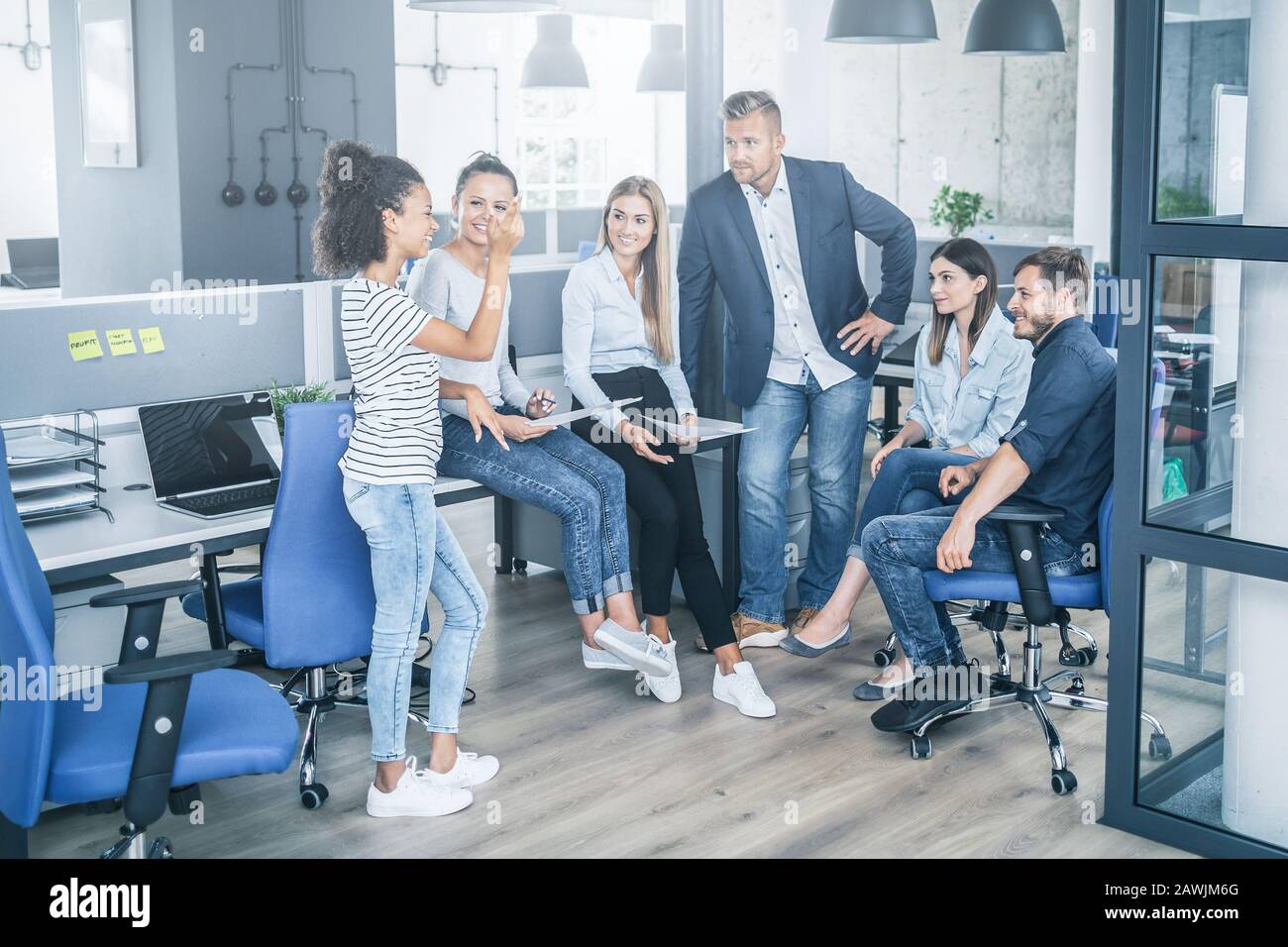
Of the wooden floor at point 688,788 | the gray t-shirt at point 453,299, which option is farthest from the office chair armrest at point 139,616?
the gray t-shirt at point 453,299

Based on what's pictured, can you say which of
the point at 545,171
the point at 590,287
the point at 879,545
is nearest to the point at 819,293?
the point at 590,287

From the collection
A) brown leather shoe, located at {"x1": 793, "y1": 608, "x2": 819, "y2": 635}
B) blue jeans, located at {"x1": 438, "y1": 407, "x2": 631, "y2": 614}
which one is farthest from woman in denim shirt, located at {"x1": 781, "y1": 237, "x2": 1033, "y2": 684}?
blue jeans, located at {"x1": 438, "y1": 407, "x2": 631, "y2": 614}

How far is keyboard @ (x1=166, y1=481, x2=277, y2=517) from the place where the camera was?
10.2 ft

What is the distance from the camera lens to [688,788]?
3.11m

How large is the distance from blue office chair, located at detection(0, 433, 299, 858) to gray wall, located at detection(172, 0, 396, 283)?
17.4 feet

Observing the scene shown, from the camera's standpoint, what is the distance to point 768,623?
4.14 meters

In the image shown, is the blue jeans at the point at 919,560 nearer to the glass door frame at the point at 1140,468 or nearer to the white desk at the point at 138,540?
the glass door frame at the point at 1140,468

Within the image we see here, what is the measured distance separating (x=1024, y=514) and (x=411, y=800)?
58.3 inches

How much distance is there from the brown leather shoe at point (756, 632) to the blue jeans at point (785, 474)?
23 mm

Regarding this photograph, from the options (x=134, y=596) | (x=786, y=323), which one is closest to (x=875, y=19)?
(x=786, y=323)

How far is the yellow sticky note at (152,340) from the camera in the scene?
3.57 metres

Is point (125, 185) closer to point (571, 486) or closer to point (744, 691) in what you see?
point (571, 486)

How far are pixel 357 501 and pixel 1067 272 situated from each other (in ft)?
5.73

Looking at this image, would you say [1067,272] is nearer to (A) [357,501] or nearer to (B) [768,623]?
(B) [768,623]
